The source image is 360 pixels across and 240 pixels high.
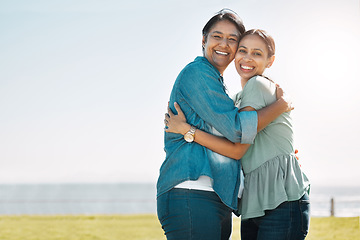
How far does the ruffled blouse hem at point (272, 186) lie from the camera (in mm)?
2389

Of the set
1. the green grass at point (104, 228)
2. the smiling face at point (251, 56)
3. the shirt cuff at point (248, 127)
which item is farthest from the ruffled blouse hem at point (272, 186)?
the green grass at point (104, 228)

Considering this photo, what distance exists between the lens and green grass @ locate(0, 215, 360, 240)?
26.8 ft

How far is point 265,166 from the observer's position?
2.46 metres

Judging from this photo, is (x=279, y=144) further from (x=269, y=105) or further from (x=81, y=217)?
(x=81, y=217)

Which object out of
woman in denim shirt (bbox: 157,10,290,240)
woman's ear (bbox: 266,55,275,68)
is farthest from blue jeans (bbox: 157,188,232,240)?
woman's ear (bbox: 266,55,275,68)

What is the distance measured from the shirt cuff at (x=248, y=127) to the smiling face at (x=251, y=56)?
1.39 ft

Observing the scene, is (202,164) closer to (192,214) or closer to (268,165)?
(192,214)

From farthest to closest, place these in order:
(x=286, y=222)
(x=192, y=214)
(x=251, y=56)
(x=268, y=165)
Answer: (x=251, y=56)
(x=268, y=165)
(x=286, y=222)
(x=192, y=214)

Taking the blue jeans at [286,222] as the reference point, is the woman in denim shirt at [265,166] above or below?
above

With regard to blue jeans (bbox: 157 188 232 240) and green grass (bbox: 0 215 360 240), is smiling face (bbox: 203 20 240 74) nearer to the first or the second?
blue jeans (bbox: 157 188 232 240)

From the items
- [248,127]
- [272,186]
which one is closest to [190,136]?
[248,127]

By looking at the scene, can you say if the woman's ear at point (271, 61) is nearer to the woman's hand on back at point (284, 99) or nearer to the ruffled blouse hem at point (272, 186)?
the woman's hand on back at point (284, 99)

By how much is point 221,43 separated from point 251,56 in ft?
0.67

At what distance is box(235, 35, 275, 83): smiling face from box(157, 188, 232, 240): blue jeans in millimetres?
834
